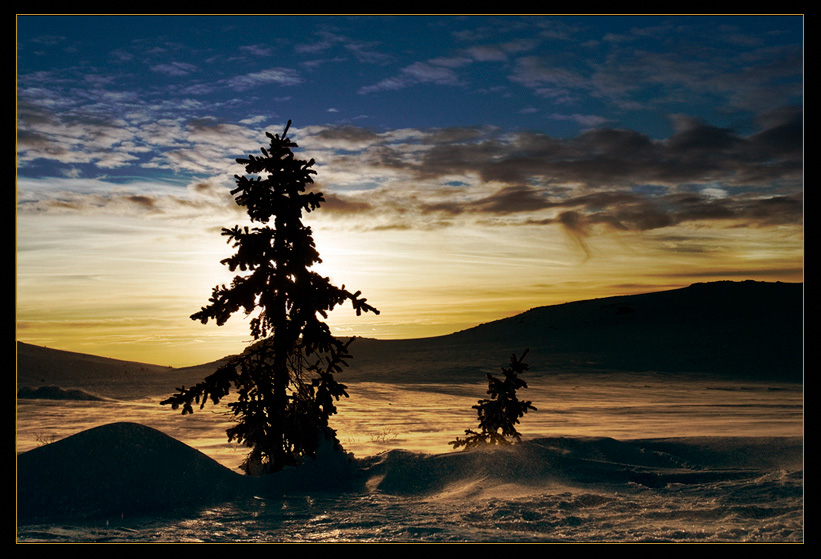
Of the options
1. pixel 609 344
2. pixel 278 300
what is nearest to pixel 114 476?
pixel 278 300

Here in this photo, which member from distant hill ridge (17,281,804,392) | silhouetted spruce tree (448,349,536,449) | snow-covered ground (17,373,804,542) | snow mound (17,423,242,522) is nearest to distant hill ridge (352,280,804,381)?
distant hill ridge (17,281,804,392)

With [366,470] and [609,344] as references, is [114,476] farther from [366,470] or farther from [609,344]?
[609,344]

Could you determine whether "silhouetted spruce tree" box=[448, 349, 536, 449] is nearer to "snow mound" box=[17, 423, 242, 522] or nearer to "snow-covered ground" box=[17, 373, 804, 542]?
"snow-covered ground" box=[17, 373, 804, 542]

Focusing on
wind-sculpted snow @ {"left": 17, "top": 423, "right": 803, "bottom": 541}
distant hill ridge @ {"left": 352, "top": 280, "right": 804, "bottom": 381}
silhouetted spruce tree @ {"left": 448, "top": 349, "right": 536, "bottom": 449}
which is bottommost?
wind-sculpted snow @ {"left": 17, "top": 423, "right": 803, "bottom": 541}

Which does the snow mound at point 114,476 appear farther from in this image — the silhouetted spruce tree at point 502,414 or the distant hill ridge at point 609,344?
the distant hill ridge at point 609,344

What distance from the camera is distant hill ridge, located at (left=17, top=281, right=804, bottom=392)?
39500mm

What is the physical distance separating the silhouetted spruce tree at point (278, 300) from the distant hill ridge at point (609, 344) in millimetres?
23272

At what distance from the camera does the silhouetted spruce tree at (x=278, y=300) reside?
10.2m

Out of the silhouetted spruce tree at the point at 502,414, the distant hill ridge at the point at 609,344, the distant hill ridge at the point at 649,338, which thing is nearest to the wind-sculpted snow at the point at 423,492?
the silhouetted spruce tree at the point at 502,414

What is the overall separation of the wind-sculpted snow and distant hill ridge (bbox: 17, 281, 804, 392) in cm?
Answer: 2369

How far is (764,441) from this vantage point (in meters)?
12.5

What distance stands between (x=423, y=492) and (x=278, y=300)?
3.92m
